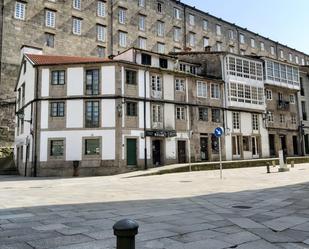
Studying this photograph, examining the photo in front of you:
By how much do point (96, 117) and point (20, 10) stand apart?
18.8 metres

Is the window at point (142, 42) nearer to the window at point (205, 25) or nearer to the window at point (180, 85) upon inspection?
the window at point (205, 25)

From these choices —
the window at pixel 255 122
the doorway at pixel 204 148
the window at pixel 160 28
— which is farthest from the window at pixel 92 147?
the window at pixel 160 28

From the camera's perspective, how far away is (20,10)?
1451 inches

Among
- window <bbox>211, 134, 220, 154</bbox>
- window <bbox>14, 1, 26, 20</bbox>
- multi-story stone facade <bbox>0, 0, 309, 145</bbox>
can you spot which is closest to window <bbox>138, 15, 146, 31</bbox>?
multi-story stone facade <bbox>0, 0, 309, 145</bbox>

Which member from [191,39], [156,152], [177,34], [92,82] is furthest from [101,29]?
[156,152]

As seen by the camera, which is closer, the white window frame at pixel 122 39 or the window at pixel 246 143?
the window at pixel 246 143

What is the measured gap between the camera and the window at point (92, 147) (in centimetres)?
2650

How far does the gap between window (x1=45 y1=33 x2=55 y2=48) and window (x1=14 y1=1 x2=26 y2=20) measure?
3162 mm

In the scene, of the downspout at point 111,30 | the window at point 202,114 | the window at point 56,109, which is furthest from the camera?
the downspout at point 111,30

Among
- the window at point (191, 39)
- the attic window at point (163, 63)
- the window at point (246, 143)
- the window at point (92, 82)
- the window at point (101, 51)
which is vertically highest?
the window at point (191, 39)

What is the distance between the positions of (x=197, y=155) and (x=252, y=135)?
9.01 meters

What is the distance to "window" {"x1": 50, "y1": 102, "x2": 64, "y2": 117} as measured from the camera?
88.2 feet

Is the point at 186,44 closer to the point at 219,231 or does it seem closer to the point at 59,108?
the point at 59,108

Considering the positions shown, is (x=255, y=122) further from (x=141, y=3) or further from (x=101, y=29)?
(x=141, y=3)
